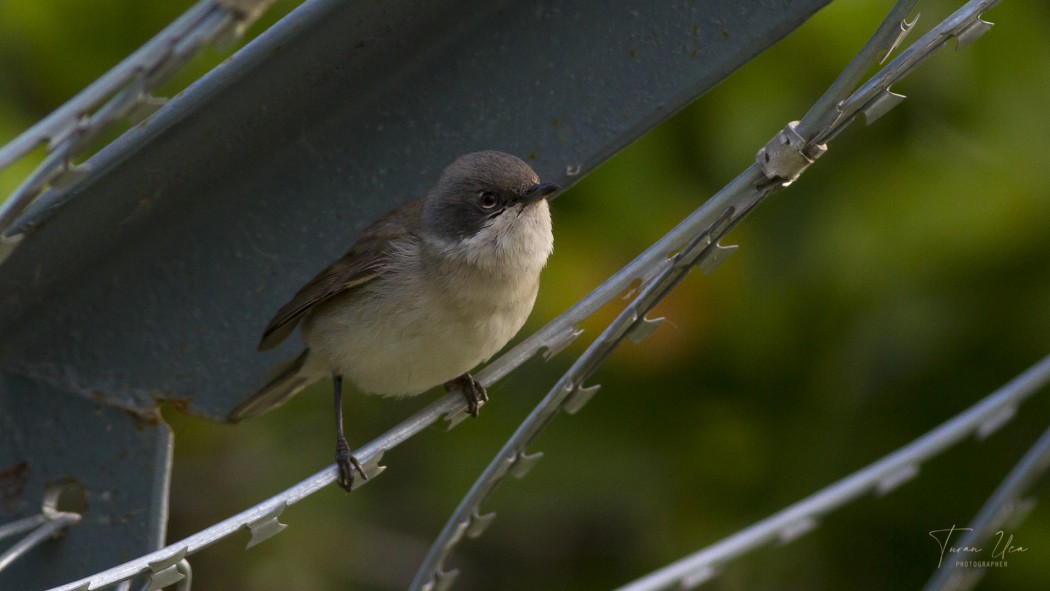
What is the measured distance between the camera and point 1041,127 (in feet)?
12.1

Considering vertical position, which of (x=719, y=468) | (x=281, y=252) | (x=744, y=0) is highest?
(x=281, y=252)

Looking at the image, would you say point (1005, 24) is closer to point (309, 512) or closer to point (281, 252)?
point (281, 252)

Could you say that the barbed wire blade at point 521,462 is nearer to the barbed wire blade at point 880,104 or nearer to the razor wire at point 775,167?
the razor wire at point 775,167

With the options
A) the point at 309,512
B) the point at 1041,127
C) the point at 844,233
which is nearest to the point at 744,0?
the point at 844,233

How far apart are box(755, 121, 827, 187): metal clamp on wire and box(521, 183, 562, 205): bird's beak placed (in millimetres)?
842

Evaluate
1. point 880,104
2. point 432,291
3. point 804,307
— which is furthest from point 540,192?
point 804,307

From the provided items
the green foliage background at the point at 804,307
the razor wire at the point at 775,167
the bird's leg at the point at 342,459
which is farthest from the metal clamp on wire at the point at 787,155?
the green foliage background at the point at 804,307

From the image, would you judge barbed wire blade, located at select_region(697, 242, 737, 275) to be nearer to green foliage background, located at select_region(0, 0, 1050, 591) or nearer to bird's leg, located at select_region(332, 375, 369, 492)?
bird's leg, located at select_region(332, 375, 369, 492)

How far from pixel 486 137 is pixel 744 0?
2.24 feet

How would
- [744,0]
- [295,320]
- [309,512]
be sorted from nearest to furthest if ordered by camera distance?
[744,0] → [295,320] → [309,512]

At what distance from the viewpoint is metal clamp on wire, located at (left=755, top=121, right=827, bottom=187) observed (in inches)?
83.7

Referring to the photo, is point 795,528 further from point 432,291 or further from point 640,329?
point 432,291

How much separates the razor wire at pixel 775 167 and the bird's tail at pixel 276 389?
724mm

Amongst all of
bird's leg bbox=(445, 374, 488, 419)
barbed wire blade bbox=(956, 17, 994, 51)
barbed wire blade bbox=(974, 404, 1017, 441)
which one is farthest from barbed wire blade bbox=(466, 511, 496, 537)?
barbed wire blade bbox=(956, 17, 994, 51)
